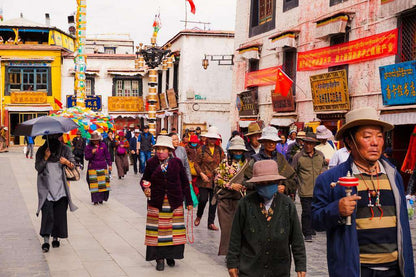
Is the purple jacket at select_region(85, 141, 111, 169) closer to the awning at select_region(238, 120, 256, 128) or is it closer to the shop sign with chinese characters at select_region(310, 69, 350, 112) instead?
the shop sign with chinese characters at select_region(310, 69, 350, 112)

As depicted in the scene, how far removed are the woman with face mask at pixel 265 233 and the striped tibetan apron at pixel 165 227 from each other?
2.93 metres

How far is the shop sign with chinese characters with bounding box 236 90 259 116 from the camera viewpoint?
23609mm

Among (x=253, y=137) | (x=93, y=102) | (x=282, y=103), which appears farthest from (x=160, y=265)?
(x=93, y=102)

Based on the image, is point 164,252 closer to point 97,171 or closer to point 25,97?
point 97,171

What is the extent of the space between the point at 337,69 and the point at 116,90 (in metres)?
30.2

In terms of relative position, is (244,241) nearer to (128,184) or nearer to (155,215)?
(155,215)

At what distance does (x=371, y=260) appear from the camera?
3.57 meters

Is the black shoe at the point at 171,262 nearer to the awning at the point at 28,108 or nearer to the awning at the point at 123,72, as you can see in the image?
the awning at the point at 28,108

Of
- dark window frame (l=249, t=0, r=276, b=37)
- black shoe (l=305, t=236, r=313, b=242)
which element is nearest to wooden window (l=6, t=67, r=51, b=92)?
dark window frame (l=249, t=0, r=276, b=37)

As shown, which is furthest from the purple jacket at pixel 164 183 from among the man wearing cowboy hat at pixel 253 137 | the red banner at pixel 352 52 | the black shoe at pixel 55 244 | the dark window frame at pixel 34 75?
the dark window frame at pixel 34 75

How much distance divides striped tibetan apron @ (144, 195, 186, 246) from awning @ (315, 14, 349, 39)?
11.0 m

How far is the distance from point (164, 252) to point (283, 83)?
532 inches

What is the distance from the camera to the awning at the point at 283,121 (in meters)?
20.3

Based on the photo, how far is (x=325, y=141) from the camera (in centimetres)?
1055
